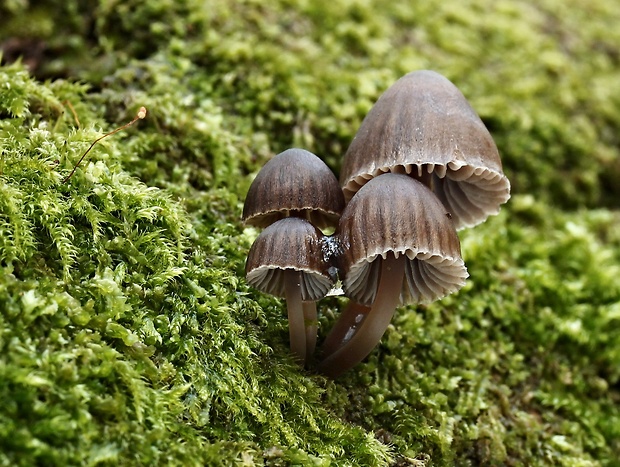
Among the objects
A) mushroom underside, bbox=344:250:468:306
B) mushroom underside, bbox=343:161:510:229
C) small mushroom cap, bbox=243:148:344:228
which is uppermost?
mushroom underside, bbox=343:161:510:229

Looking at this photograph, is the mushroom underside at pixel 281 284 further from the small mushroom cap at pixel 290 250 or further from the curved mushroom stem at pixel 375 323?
the curved mushroom stem at pixel 375 323

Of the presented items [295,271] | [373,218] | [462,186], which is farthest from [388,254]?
[462,186]

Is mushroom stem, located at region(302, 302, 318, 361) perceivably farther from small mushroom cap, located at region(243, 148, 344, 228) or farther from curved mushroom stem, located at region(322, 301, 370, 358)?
small mushroom cap, located at region(243, 148, 344, 228)

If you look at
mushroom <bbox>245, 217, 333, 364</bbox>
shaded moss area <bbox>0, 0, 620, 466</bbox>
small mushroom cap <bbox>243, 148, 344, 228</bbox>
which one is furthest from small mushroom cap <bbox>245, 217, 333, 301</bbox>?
shaded moss area <bbox>0, 0, 620, 466</bbox>

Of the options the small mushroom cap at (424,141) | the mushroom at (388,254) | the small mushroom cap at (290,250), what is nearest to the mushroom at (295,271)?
the small mushroom cap at (290,250)

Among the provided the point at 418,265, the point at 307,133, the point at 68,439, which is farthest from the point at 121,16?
the point at 68,439
